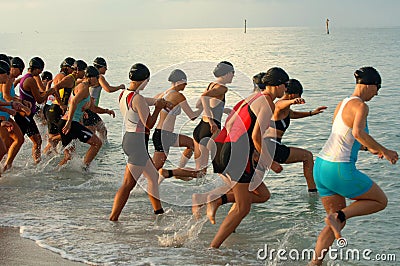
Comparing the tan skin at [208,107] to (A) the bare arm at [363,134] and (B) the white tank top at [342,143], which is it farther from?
(A) the bare arm at [363,134]

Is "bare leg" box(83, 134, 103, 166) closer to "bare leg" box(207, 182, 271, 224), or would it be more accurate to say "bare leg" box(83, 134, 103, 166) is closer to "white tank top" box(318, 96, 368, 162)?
"bare leg" box(207, 182, 271, 224)

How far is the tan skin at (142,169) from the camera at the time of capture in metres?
7.09

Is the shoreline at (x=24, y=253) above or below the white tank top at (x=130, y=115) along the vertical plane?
below

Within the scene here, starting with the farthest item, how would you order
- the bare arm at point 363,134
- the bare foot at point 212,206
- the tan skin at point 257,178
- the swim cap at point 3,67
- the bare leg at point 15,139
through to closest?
the bare leg at point 15,139, the swim cap at point 3,67, the bare foot at point 212,206, the tan skin at point 257,178, the bare arm at point 363,134

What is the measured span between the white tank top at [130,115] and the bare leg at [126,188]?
1.55ft

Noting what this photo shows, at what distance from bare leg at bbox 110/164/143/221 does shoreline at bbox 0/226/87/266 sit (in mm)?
1151

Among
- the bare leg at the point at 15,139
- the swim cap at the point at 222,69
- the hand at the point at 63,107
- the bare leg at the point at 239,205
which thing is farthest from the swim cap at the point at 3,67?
the bare leg at the point at 239,205

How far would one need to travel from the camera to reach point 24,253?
657cm

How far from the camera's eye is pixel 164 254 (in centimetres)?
660

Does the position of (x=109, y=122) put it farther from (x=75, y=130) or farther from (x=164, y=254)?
(x=164, y=254)

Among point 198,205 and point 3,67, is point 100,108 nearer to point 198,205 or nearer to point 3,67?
point 3,67

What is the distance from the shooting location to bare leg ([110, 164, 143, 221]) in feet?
24.4

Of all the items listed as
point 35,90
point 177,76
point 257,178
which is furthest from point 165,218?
point 35,90

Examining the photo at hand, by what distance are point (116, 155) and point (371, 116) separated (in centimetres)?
861
